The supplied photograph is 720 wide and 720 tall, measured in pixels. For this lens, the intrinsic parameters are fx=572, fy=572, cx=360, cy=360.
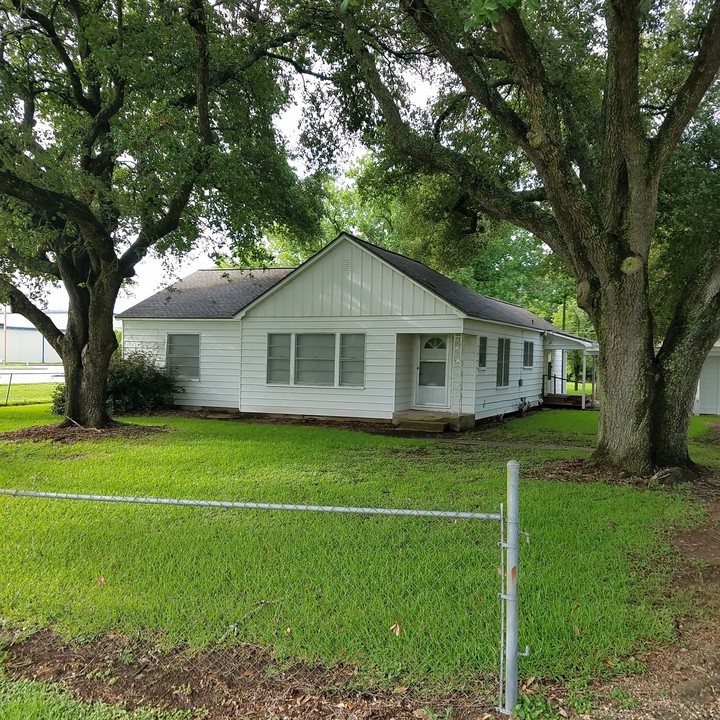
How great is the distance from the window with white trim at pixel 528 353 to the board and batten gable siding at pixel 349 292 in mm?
6571

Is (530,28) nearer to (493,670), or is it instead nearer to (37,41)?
(37,41)

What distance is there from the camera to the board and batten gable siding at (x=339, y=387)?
48.4ft

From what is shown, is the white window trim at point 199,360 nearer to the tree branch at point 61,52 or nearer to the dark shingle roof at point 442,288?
the dark shingle roof at point 442,288

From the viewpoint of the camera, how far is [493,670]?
323 centimetres

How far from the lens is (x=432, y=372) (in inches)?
608

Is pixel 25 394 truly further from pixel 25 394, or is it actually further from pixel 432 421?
pixel 432 421

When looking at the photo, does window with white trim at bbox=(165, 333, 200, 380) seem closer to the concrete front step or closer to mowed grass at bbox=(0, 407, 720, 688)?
the concrete front step

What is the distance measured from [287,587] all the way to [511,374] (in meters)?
14.8

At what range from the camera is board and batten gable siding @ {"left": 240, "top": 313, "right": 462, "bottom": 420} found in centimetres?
1477

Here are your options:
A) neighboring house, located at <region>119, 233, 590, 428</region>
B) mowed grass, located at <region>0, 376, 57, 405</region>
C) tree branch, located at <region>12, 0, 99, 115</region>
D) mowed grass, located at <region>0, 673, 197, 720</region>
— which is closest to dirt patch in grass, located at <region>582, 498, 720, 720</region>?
mowed grass, located at <region>0, 673, 197, 720</region>

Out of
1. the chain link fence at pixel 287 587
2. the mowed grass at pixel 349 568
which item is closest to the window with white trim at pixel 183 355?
the mowed grass at pixel 349 568

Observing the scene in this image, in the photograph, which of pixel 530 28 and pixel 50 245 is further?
pixel 50 245

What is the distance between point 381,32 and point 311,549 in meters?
11.1

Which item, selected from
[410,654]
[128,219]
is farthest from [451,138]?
[410,654]
